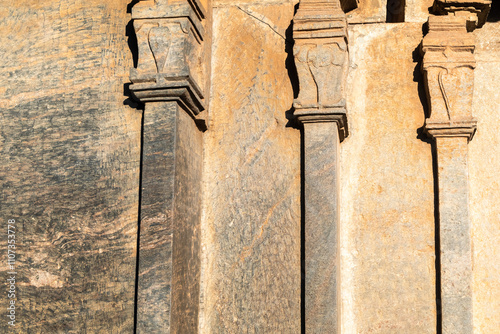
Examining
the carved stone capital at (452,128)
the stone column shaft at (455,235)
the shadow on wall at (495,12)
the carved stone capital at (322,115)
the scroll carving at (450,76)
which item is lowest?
the stone column shaft at (455,235)

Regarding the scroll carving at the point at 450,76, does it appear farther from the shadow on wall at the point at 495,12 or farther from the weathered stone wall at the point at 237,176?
the shadow on wall at the point at 495,12

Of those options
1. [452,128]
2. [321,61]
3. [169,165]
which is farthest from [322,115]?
[169,165]

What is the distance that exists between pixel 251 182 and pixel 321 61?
3.28ft

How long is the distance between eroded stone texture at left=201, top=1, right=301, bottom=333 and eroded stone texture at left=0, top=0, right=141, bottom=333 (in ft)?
2.09

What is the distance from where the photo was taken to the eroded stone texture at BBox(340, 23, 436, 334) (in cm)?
439

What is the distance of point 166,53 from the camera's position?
421 cm

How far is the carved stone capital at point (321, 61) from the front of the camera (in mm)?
4371

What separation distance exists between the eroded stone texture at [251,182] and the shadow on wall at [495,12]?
161 cm

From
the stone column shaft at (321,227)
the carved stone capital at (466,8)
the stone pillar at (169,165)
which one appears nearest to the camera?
the stone pillar at (169,165)

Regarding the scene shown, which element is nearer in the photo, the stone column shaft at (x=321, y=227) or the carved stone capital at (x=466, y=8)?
the stone column shaft at (x=321, y=227)

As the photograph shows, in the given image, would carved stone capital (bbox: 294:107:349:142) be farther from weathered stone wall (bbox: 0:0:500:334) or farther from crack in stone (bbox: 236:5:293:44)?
crack in stone (bbox: 236:5:293:44)

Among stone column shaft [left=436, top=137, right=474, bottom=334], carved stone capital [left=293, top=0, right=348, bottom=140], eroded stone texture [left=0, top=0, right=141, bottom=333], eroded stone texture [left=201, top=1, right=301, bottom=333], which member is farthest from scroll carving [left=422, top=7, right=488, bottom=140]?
eroded stone texture [left=0, top=0, right=141, bottom=333]

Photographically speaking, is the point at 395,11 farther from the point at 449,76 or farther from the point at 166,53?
the point at 166,53

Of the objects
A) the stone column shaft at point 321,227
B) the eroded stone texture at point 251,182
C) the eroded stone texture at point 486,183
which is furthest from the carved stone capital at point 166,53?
the eroded stone texture at point 486,183
